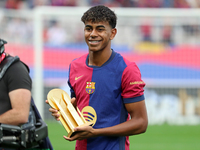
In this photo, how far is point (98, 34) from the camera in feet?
10.5

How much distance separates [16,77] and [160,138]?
19.5 ft

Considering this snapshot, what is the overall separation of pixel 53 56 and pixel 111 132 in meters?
7.12

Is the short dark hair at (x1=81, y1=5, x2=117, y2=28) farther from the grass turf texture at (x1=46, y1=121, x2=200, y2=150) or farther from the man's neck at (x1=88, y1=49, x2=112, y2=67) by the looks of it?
the grass turf texture at (x1=46, y1=121, x2=200, y2=150)

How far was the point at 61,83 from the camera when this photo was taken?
9.91m

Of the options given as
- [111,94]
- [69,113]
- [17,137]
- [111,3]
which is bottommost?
[17,137]

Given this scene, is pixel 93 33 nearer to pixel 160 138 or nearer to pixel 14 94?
pixel 14 94

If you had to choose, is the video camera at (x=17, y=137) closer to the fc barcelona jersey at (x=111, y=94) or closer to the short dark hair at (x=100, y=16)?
the fc barcelona jersey at (x=111, y=94)

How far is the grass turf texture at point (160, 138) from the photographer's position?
764cm

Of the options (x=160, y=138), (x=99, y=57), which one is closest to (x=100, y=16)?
(x=99, y=57)

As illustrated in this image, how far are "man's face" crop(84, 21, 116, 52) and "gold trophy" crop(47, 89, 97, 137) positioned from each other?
0.47m

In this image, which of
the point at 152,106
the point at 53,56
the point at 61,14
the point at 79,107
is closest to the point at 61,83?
the point at 53,56

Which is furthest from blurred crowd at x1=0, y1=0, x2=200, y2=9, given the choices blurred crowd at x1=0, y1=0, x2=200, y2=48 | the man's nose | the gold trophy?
the gold trophy

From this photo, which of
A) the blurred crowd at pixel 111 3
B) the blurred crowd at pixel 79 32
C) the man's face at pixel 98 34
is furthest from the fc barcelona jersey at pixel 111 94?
the blurred crowd at pixel 111 3

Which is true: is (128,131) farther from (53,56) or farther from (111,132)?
(53,56)
